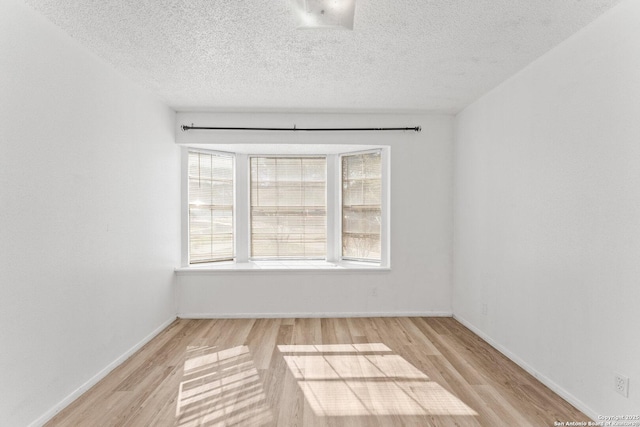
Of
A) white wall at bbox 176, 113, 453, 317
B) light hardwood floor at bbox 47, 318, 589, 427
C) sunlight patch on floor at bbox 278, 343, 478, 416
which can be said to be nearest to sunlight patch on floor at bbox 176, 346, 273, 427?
light hardwood floor at bbox 47, 318, 589, 427

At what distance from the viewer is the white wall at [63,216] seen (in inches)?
70.9

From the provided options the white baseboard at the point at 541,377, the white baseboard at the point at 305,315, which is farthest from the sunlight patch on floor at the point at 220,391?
the white baseboard at the point at 541,377

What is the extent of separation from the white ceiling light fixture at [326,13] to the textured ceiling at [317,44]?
0.20 ft

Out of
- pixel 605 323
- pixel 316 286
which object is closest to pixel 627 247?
pixel 605 323

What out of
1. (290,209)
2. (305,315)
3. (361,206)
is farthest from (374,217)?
(305,315)

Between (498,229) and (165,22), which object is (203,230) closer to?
(165,22)

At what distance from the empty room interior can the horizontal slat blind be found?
0.07 metres

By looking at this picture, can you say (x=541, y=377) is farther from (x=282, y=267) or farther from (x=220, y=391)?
(x=282, y=267)

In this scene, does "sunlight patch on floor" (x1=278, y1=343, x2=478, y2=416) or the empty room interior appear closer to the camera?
the empty room interior

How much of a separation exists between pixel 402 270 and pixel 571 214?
2.09 meters

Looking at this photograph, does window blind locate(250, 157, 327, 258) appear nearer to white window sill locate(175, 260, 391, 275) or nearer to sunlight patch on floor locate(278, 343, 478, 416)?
white window sill locate(175, 260, 391, 275)

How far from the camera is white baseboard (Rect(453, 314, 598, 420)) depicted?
2061 mm

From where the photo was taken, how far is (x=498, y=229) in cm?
306

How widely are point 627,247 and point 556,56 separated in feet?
4.69
